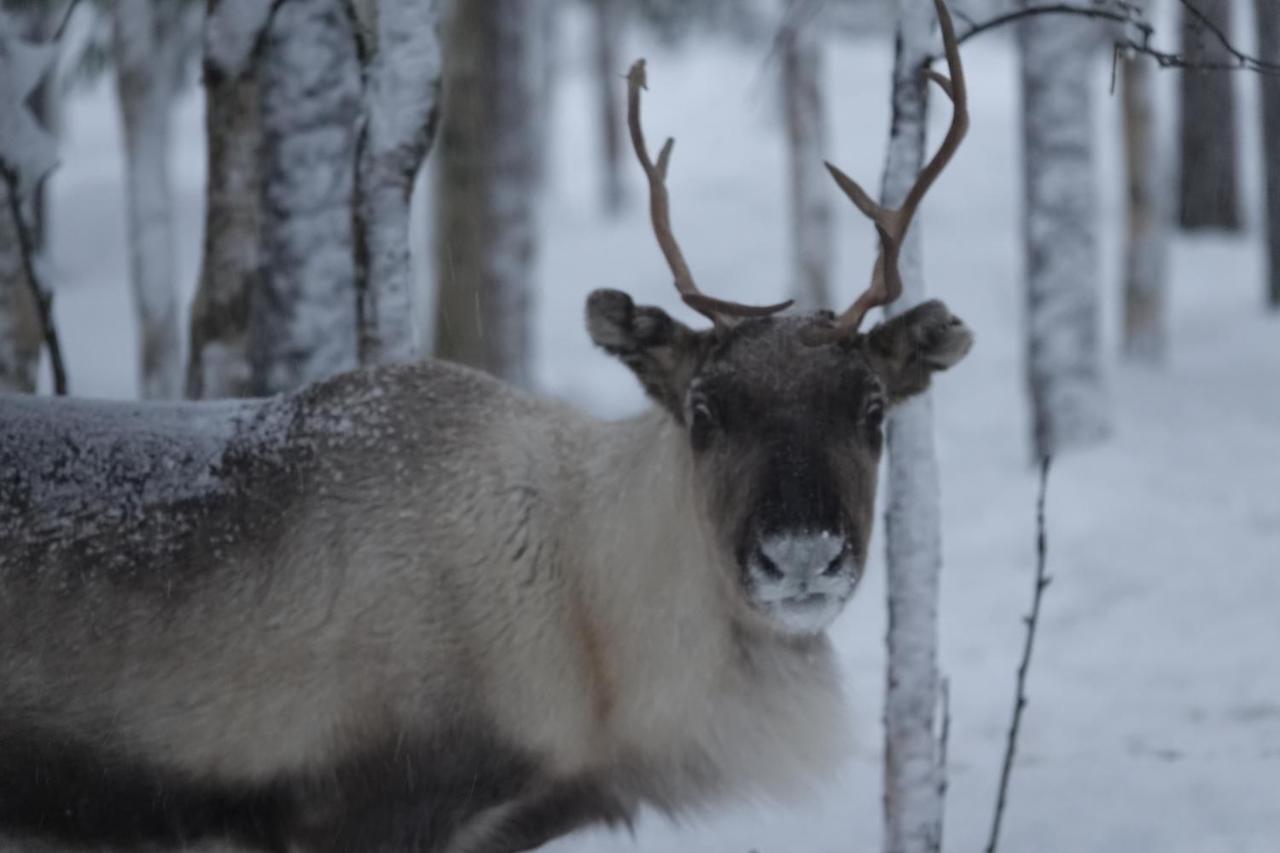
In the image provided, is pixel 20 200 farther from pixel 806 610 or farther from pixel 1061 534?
pixel 1061 534

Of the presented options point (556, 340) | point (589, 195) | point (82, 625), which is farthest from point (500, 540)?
point (589, 195)

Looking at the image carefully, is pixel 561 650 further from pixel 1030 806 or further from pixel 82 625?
pixel 1030 806

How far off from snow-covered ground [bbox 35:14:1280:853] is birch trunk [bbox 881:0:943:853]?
15 centimetres

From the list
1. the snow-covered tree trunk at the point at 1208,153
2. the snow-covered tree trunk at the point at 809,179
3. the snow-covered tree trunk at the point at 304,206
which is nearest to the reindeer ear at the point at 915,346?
the snow-covered tree trunk at the point at 304,206

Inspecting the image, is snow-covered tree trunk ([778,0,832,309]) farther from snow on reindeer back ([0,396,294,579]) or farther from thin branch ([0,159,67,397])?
snow on reindeer back ([0,396,294,579])

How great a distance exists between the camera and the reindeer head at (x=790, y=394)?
11.9 ft

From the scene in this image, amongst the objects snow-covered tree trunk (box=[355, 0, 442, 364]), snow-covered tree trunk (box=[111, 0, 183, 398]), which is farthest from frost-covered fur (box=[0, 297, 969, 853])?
snow-covered tree trunk (box=[111, 0, 183, 398])

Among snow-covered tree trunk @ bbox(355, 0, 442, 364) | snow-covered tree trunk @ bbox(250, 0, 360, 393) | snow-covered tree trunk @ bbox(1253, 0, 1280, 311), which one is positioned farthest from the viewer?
snow-covered tree trunk @ bbox(1253, 0, 1280, 311)

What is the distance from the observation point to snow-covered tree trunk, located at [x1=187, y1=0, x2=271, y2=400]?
228 inches

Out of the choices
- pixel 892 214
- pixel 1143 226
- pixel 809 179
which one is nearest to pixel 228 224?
pixel 892 214

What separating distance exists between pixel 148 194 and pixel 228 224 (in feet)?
16.0

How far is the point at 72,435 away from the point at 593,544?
1.32 m

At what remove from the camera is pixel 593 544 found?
4.21m

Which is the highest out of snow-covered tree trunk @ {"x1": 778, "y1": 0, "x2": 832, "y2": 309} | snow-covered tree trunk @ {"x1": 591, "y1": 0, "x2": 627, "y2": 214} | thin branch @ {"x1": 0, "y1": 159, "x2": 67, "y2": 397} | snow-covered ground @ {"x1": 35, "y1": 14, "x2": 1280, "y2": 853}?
snow-covered tree trunk @ {"x1": 591, "y1": 0, "x2": 627, "y2": 214}
